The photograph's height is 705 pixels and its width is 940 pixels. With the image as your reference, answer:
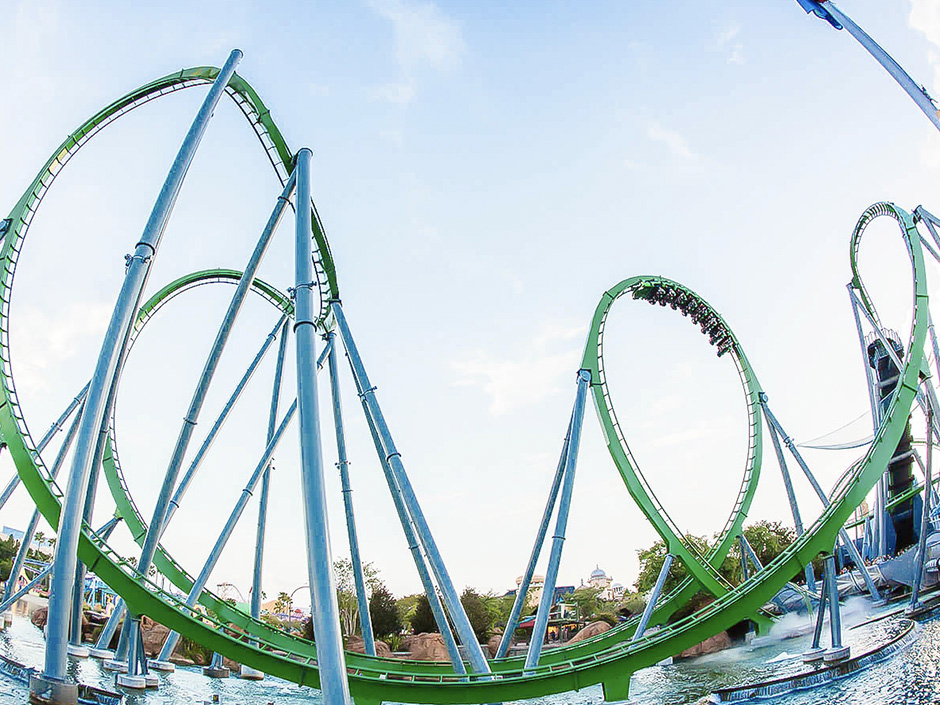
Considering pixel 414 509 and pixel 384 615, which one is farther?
pixel 384 615

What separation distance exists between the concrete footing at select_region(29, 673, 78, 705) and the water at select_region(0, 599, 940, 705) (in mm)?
1500

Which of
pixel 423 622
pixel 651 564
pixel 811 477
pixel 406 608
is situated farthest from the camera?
pixel 406 608

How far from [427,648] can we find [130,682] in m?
14.3

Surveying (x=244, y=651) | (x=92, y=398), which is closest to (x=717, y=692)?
(x=244, y=651)

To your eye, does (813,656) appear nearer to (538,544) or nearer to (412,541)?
(538,544)

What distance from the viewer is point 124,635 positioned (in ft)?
36.5

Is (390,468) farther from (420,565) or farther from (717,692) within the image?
(717,692)

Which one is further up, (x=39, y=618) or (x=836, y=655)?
(x=39, y=618)

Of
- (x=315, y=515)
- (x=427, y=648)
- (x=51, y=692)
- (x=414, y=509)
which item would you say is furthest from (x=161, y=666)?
(x=427, y=648)

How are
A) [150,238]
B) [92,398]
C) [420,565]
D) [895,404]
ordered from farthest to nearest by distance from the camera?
[895,404]
[420,565]
[150,238]
[92,398]

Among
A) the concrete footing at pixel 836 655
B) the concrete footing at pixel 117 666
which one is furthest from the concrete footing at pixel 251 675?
the concrete footing at pixel 836 655

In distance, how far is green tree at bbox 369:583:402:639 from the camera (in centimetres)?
3075

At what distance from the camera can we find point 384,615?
3094 centimetres

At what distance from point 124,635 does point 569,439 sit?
8.67 m
